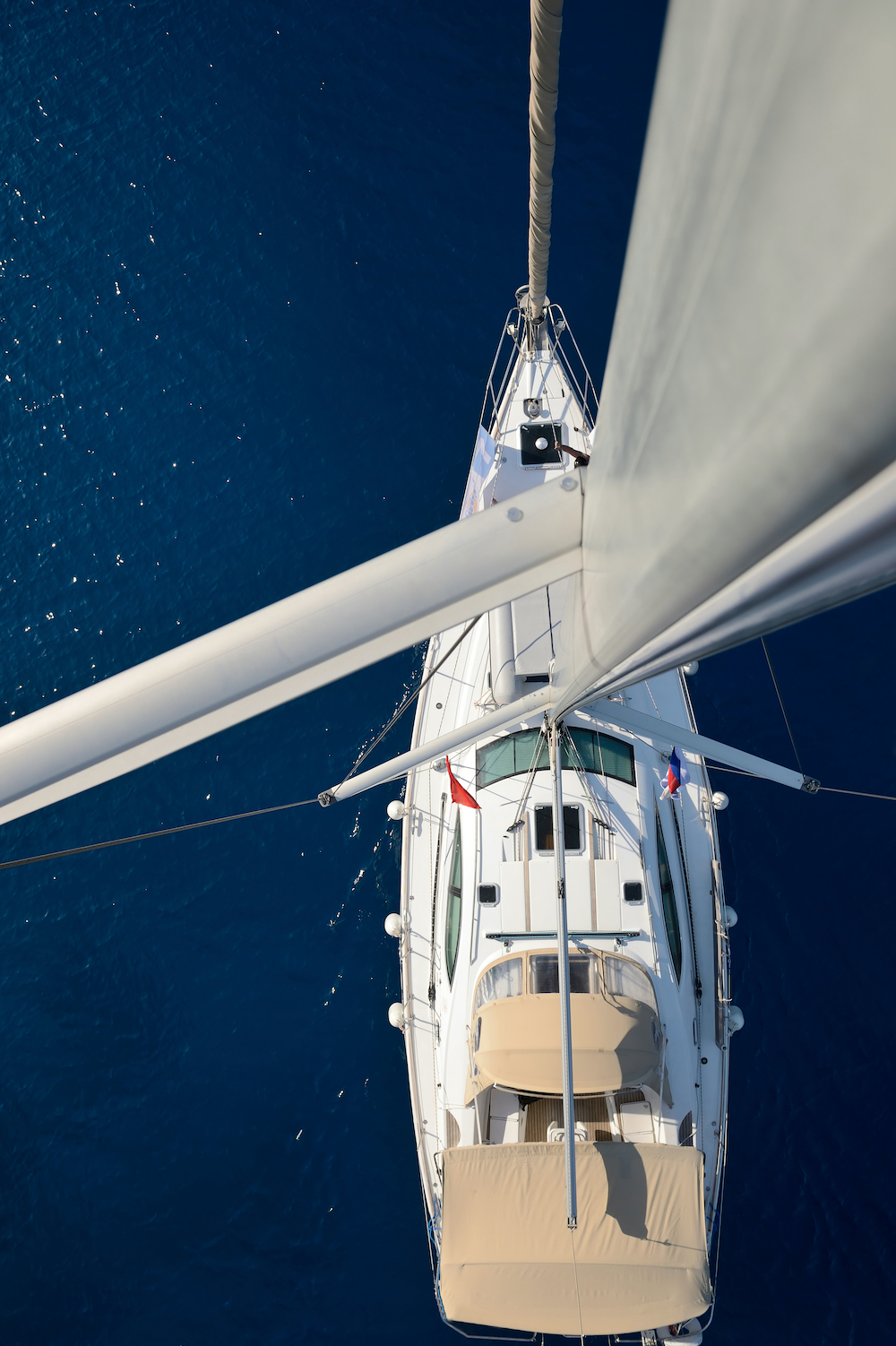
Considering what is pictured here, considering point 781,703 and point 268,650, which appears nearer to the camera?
point 268,650

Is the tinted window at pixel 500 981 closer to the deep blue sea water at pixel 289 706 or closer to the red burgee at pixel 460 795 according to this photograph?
the red burgee at pixel 460 795

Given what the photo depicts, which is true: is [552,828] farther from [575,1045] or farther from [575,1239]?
[575,1239]

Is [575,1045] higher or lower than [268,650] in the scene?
lower

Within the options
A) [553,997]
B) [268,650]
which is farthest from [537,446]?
[268,650]

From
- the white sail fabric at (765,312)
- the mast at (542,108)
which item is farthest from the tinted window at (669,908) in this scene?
the white sail fabric at (765,312)

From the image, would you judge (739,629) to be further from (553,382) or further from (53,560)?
(53,560)

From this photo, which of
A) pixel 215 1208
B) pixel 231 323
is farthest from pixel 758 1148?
pixel 231 323
